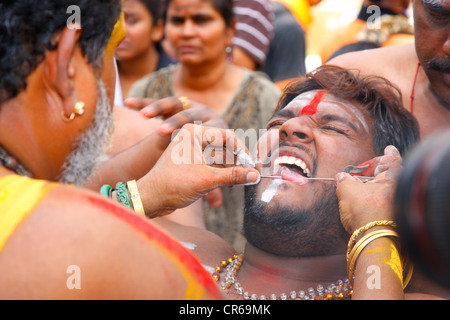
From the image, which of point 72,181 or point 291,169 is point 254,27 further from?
point 72,181

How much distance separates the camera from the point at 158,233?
1.50 metres

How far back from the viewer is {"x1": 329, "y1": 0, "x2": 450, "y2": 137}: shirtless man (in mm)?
2430

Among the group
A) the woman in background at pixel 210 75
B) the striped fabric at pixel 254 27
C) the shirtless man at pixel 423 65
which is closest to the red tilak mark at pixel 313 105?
the shirtless man at pixel 423 65

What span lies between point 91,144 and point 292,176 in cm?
86

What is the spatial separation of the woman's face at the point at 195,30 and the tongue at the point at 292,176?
2302 mm

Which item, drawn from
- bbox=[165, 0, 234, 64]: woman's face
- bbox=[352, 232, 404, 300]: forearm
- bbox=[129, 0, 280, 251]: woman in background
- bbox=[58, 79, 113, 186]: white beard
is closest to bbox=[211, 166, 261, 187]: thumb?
bbox=[58, 79, 113, 186]: white beard

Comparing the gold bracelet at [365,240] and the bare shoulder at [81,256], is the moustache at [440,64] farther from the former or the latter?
the bare shoulder at [81,256]

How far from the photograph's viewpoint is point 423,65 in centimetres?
261

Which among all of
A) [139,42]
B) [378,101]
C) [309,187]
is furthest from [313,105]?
[139,42]

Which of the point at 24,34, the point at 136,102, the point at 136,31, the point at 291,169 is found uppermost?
the point at 24,34

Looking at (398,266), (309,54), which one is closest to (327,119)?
(398,266)

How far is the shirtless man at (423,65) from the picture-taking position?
7.97ft

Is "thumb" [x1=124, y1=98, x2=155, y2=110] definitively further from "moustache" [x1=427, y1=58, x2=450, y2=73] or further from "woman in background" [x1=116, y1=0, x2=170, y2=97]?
"woman in background" [x1=116, y1=0, x2=170, y2=97]

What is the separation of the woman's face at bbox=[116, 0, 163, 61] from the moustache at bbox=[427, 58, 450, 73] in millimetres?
3320
